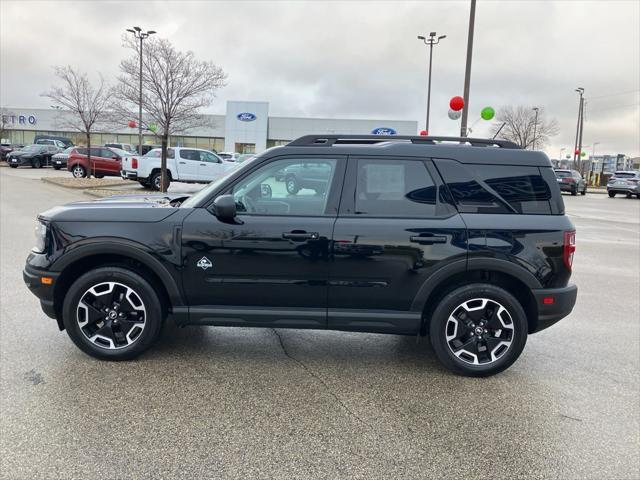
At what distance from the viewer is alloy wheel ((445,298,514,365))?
384 centimetres

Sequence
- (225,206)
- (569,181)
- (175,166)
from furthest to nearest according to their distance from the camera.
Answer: (569,181) < (175,166) < (225,206)

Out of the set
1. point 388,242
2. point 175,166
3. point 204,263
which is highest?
point 175,166

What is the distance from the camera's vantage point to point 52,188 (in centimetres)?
1939

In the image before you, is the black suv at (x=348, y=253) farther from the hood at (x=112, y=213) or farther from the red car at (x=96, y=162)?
the red car at (x=96, y=162)

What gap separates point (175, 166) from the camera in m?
19.9

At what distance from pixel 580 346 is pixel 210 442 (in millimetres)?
3640

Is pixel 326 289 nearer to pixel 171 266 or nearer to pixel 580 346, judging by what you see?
pixel 171 266

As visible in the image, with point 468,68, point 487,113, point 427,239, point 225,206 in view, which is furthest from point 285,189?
point 468,68

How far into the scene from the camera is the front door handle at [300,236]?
3732 millimetres

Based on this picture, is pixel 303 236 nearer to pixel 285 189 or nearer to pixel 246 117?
pixel 285 189

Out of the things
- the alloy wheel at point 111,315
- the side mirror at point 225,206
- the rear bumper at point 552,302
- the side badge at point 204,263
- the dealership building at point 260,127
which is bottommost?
the alloy wheel at point 111,315

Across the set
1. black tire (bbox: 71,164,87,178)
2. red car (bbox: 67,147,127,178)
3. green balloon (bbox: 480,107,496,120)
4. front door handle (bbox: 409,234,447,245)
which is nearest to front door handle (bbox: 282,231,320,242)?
front door handle (bbox: 409,234,447,245)

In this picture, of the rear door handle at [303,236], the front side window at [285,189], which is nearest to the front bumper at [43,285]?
the front side window at [285,189]

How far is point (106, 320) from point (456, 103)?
11.0 meters
